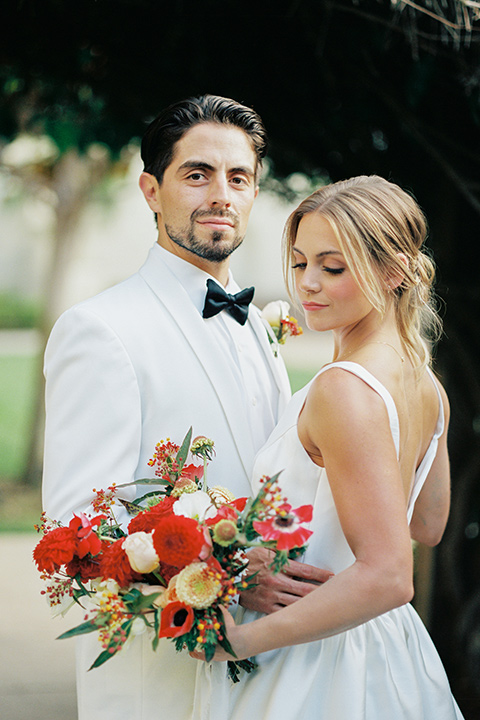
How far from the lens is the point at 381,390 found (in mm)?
1619

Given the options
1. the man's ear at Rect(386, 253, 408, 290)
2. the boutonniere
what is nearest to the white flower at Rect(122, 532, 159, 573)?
the man's ear at Rect(386, 253, 408, 290)

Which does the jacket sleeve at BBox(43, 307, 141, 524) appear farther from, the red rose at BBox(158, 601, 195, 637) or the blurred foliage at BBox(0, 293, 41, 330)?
the blurred foliage at BBox(0, 293, 41, 330)

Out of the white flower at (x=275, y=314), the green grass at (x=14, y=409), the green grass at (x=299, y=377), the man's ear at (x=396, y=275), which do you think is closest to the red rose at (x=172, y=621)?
the man's ear at (x=396, y=275)

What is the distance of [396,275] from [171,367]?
2.22 ft

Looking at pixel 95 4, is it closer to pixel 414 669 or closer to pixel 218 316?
pixel 218 316

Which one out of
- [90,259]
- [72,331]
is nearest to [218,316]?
[72,331]

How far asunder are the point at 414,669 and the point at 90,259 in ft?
44.5

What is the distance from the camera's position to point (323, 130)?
11.6 feet

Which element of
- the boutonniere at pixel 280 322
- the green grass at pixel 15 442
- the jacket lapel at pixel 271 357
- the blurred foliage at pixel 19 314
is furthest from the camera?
the blurred foliage at pixel 19 314

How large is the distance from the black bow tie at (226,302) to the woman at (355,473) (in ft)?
1.30

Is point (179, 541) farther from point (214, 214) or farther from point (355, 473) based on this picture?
point (214, 214)

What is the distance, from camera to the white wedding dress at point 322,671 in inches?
67.0

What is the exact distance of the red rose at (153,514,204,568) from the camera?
1453 mm

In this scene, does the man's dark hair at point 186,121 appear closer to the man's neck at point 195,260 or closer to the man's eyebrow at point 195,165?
the man's eyebrow at point 195,165
